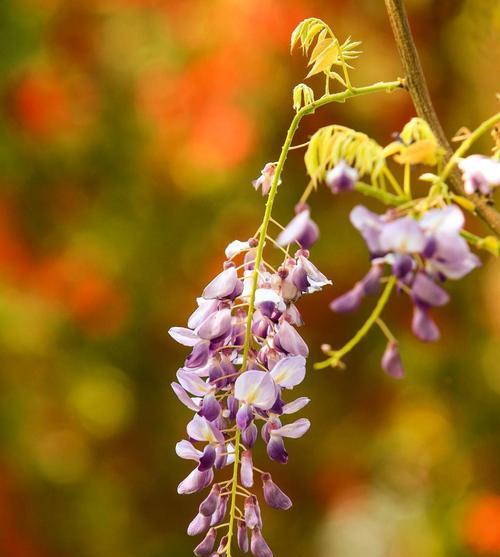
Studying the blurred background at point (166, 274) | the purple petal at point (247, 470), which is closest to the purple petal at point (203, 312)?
the purple petal at point (247, 470)

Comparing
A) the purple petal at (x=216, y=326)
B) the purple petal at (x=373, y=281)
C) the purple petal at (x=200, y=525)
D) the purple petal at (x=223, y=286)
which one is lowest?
the purple petal at (x=200, y=525)

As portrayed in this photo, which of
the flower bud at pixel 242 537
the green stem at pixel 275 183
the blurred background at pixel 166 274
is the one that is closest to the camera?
the green stem at pixel 275 183

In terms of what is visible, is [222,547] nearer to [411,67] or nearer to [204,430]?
[204,430]

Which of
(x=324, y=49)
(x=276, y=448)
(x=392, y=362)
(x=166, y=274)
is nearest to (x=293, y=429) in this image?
(x=276, y=448)

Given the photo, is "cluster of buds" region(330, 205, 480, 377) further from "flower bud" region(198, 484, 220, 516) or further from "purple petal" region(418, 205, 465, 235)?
"flower bud" region(198, 484, 220, 516)

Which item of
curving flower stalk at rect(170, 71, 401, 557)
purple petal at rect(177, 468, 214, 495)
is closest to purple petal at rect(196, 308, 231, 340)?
curving flower stalk at rect(170, 71, 401, 557)

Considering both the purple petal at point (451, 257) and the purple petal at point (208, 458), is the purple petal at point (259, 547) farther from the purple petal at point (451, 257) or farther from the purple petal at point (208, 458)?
the purple petal at point (451, 257)
